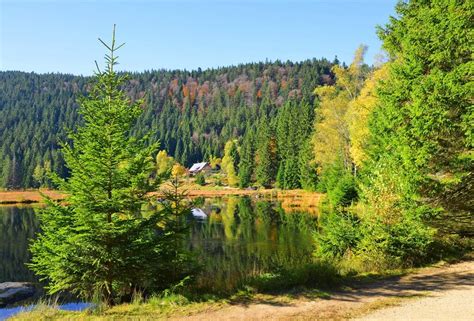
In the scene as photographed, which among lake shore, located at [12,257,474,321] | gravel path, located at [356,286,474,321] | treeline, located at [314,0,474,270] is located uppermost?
treeline, located at [314,0,474,270]

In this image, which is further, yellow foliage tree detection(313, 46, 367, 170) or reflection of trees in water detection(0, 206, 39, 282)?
yellow foliage tree detection(313, 46, 367, 170)

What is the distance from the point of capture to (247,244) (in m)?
28.0

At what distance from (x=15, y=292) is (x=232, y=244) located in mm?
14309

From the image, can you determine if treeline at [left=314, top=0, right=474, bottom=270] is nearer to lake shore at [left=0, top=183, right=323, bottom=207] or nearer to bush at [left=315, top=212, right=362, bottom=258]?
bush at [left=315, top=212, right=362, bottom=258]

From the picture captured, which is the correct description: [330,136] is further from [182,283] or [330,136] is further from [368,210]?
[182,283]

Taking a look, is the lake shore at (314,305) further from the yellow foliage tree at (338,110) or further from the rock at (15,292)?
the yellow foliage tree at (338,110)

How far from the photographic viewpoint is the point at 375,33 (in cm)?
1877

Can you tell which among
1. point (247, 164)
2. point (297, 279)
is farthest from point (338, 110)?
point (247, 164)

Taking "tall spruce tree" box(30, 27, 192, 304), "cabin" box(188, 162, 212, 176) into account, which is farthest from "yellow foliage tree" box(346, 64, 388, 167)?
"cabin" box(188, 162, 212, 176)

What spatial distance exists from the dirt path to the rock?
11420 mm

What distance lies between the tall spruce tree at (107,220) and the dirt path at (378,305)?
308cm

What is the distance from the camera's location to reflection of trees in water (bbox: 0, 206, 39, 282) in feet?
71.4

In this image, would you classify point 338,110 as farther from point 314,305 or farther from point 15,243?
point 314,305

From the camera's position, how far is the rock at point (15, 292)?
1700cm
